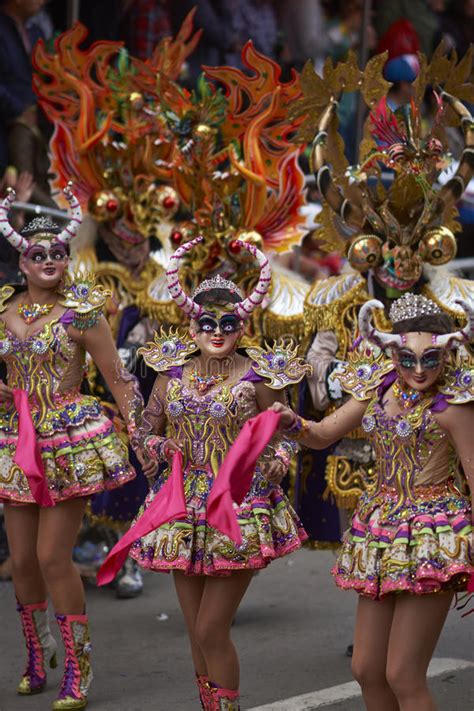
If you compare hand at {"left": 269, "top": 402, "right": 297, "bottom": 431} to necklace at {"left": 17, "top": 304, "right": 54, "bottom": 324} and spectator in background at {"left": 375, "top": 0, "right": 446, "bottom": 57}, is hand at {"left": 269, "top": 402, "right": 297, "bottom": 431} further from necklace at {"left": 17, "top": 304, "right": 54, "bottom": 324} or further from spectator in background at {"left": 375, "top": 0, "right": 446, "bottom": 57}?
spectator in background at {"left": 375, "top": 0, "right": 446, "bottom": 57}

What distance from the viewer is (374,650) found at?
170 inches

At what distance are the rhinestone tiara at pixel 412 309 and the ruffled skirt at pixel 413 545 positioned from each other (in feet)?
1.83

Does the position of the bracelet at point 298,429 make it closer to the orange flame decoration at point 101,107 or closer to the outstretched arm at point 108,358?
the outstretched arm at point 108,358

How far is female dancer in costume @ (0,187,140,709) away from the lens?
536 cm

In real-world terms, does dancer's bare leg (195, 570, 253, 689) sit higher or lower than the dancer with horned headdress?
lower

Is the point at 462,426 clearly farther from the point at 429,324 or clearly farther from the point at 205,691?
the point at 205,691

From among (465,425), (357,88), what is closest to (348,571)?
(465,425)

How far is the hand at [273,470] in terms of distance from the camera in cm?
472

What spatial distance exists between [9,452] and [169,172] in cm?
232

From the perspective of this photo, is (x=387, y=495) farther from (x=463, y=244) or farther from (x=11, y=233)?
(x=463, y=244)

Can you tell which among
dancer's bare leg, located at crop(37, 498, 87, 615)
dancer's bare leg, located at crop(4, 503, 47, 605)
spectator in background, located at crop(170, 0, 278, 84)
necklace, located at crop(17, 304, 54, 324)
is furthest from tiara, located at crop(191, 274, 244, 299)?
spectator in background, located at crop(170, 0, 278, 84)

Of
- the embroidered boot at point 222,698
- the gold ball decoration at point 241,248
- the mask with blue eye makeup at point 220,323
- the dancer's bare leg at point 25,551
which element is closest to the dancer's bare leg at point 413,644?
the embroidered boot at point 222,698

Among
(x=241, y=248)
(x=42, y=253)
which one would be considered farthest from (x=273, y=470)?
(x=241, y=248)

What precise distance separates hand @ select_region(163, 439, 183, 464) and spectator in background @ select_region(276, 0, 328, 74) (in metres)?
6.80
